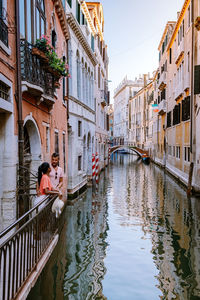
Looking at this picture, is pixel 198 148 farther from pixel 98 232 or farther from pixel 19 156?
pixel 19 156

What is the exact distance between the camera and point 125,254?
715 cm

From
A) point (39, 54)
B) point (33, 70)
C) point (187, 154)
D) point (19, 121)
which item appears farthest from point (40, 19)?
point (187, 154)

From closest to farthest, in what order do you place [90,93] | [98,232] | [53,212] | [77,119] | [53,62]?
[53,212] → [53,62] → [98,232] → [77,119] → [90,93]

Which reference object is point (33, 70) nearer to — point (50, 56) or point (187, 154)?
point (50, 56)

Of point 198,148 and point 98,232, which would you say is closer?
point 98,232

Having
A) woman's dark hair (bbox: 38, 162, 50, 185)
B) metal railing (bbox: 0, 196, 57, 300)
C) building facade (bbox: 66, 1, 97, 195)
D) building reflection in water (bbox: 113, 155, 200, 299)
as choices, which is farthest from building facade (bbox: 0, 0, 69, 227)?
building facade (bbox: 66, 1, 97, 195)

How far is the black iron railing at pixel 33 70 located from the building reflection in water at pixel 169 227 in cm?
462

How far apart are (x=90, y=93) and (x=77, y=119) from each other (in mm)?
5276

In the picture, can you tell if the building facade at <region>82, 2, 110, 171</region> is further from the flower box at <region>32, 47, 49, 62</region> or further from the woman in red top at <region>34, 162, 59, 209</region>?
the woman in red top at <region>34, 162, 59, 209</region>

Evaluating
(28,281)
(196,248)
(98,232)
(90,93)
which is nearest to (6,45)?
(28,281)

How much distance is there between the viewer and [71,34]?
538 inches

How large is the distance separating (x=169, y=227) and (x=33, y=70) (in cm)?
576

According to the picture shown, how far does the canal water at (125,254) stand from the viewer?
17.7ft

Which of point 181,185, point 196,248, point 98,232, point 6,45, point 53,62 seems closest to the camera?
point 6,45
